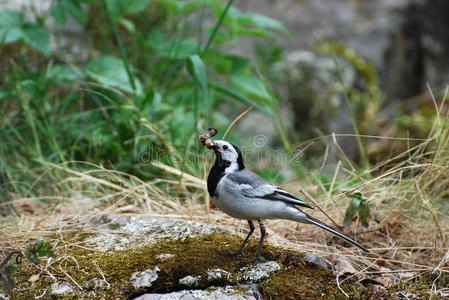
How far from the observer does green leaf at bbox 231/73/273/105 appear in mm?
4453

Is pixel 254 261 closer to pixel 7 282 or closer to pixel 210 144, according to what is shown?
pixel 210 144

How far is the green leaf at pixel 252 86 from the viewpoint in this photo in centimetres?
445

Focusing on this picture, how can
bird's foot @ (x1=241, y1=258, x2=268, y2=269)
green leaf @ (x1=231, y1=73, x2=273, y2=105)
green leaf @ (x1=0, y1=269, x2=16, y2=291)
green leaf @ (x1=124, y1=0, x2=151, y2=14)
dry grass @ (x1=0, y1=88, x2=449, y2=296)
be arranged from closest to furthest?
green leaf @ (x1=0, y1=269, x2=16, y2=291)
bird's foot @ (x1=241, y1=258, x2=268, y2=269)
dry grass @ (x1=0, y1=88, x2=449, y2=296)
green leaf @ (x1=124, y1=0, x2=151, y2=14)
green leaf @ (x1=231, y1=73, x2=273, y2=105)

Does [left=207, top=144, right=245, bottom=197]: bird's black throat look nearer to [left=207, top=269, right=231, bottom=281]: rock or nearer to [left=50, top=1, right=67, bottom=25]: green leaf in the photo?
[left=207, top=269, right=231, bottom=281]: rock

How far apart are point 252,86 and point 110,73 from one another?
1378 mm

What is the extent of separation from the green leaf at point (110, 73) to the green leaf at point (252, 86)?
1.01 m

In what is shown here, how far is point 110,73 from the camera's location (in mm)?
4152

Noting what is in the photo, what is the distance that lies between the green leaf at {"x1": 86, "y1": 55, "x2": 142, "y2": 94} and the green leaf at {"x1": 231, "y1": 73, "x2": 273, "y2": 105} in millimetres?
1007

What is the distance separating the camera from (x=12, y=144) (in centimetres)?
404

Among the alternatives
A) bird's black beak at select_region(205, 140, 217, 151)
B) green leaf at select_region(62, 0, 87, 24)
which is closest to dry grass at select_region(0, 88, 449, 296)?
bird's black beak at select_region(205, 140, 217, 151)

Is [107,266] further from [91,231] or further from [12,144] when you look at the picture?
[12,144]

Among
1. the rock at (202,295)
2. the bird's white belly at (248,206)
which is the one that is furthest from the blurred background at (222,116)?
the rock at (202,295)

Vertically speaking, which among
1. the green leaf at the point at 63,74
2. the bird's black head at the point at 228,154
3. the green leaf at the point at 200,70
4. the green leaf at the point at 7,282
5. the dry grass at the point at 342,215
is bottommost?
the dry grass at the point at 342,215

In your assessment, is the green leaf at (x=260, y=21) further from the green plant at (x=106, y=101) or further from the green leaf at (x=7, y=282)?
the green leaf at (x=7, y=282)
